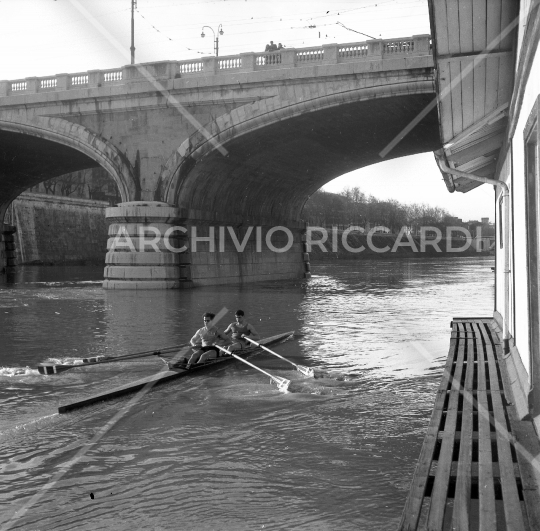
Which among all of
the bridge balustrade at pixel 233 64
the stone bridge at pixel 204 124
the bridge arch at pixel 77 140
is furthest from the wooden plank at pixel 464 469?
the bridge arch at pixel 77 140

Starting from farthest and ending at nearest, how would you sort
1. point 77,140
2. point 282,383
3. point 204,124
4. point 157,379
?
1. point 77,140
2. point 204,124
3. point 157,379
4. point 282,383

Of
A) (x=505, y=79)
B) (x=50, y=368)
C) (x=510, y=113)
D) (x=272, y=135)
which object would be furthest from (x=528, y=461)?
(x=272, y=135)

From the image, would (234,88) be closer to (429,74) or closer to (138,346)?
(429,74)

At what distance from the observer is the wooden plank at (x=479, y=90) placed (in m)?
7.75

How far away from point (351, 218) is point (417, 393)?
334ft

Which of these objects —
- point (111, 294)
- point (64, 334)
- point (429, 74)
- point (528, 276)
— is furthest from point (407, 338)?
point (111, 294)

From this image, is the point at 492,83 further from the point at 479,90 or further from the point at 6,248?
the point at 6,248

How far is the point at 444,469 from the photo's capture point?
4172 millimetres

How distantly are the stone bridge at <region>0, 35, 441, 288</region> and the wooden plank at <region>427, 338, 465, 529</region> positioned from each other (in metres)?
18.3

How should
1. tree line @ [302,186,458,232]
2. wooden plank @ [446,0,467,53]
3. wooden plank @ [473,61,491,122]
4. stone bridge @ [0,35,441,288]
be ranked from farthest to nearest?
1. tree line @ [302,186,458,232]
2. stone bridge @ [0,35,441,288]
3. wooden plank @ [473,61,491,122]
4. wooden plank @ [446,0,467,53]

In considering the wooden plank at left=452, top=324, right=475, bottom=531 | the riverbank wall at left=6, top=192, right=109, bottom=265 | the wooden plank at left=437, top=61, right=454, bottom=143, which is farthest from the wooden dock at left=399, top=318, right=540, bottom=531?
the riverbank wall at left=6, top=192, right=109, bottom=265

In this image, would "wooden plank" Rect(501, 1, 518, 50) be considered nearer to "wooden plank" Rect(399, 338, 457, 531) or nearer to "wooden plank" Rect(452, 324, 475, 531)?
"wooden plank" Rect(452, 324, 475, 531)

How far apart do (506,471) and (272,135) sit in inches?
932

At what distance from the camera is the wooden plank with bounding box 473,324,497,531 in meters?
3.45
